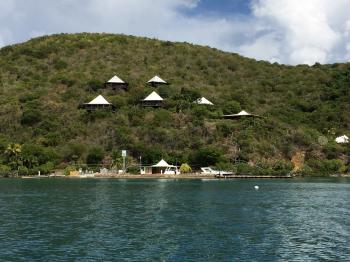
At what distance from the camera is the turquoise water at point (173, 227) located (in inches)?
1262

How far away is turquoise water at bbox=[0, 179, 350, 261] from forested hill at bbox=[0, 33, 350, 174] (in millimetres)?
48150

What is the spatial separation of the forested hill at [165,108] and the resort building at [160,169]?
9.45 ft

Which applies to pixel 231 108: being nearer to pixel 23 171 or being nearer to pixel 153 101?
pixel 153 101

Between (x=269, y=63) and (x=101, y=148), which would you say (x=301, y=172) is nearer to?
(x=101, y=148)

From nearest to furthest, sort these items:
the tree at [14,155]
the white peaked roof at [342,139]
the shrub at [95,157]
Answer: the tree at [14,155]
the shrub at [95,157]
the white peaked roof at [342,139]

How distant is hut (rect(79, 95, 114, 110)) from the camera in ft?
450

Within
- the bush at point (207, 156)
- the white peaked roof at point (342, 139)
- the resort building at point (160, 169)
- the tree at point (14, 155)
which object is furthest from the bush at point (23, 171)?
the white peaked roof at point (342, 139)

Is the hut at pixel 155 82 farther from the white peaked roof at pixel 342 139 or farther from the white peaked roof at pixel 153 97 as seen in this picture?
the white peaked roof at pixel 342 139

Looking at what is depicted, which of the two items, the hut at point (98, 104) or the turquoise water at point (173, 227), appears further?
the hut at point (98, 104)

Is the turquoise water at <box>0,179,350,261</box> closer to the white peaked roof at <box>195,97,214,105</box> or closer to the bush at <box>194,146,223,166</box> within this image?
the bush at <box>194,146,223,166</box>

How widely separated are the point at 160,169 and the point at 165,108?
96.5 ft

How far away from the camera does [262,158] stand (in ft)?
381

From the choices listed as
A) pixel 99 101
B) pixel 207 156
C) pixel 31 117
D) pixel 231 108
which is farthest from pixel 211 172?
pixel 31 117

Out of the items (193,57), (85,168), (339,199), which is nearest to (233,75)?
(193,57)
